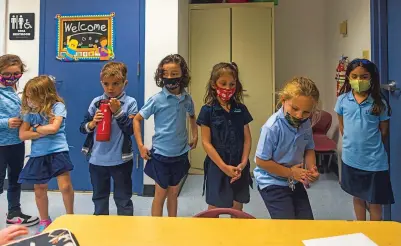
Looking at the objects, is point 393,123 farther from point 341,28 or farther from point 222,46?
point 222,46

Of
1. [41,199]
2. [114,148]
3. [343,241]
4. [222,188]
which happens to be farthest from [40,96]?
[343,241]

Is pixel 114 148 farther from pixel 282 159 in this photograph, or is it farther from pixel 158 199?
pixel 282 159

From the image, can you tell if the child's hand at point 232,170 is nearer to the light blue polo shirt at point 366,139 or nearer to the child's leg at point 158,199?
the child's leg at point 158,199

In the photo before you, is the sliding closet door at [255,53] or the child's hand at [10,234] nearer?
the child's hand at [10,234]

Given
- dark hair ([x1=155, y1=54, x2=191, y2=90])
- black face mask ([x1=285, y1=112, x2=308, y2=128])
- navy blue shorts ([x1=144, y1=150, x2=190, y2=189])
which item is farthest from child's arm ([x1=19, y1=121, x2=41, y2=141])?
black face mask ([x1=285, y1=112, x2=308, y2=128])

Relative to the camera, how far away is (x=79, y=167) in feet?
9.71

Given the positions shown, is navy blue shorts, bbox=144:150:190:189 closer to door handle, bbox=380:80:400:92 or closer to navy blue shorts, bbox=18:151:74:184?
navy blue shorts, bbox=18:151:74:184

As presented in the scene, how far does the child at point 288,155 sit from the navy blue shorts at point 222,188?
30 centimetres

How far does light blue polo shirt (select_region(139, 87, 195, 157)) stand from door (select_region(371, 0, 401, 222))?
1.36m

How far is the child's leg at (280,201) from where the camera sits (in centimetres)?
150

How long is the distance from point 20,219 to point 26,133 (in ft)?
2.21

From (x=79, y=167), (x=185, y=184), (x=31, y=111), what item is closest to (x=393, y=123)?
(x=185, y=184)

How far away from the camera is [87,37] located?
113 inches

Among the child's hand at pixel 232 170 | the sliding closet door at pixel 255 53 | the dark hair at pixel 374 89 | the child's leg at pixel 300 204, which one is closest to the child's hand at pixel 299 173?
the child's leg at pixel 300 204
